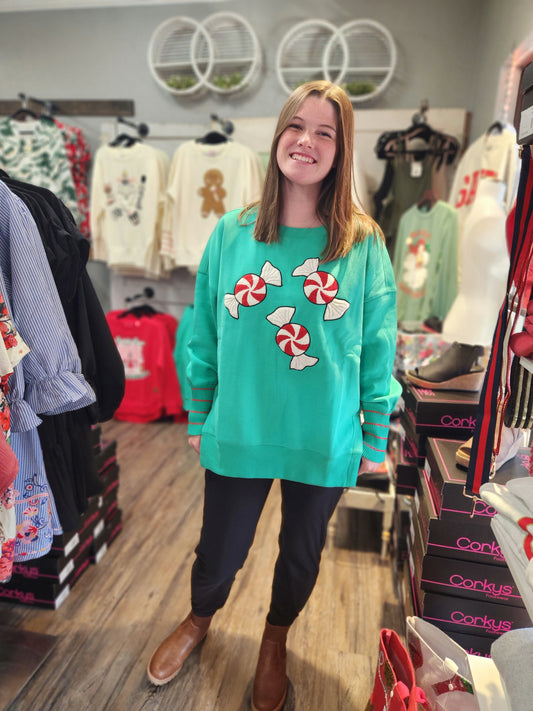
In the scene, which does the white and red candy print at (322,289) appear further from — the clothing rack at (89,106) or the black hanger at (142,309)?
the clothing rack at (89,106)

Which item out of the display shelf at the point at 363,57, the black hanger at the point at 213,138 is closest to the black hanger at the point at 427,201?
the display shelf at the point at 363,57

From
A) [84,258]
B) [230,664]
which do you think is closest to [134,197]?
[84,258]

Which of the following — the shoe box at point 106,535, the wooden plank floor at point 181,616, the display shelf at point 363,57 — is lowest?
the wooden plank floor at point 181,616

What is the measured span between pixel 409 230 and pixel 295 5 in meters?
Answer: 1.68

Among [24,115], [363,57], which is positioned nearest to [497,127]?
[363,57]

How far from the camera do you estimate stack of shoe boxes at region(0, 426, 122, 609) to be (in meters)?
1.56

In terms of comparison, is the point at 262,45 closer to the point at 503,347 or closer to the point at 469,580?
the point at 503,347

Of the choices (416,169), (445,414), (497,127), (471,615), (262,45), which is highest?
(262,45)

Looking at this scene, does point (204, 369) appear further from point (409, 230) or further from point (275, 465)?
point (409, 230)

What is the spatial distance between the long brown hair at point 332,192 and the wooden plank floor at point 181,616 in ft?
3.87

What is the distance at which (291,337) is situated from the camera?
1.05 meters

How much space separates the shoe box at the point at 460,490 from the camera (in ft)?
3.85

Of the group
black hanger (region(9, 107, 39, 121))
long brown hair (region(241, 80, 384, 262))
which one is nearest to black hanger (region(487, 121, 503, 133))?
long brown hair (region(241, 80, 384, 262))

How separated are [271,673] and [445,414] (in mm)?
862
